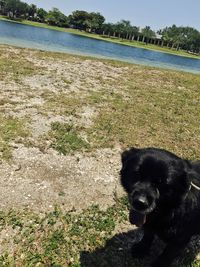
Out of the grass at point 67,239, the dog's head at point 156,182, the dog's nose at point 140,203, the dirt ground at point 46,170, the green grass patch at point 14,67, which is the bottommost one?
the grass at point 67,239

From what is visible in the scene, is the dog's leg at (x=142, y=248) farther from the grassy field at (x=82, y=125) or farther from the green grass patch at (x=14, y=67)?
the green grass patch at (x=14, y=67)

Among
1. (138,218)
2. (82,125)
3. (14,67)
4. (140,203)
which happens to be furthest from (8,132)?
(14,67)

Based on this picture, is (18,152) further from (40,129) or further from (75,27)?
(75,27)

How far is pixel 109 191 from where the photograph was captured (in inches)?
247

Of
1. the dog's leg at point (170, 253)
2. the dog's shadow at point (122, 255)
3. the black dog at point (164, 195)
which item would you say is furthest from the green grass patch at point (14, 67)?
the dog's leg at point (170, 253)

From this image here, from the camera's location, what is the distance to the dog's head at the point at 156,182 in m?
3.39

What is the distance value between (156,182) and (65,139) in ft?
15.9

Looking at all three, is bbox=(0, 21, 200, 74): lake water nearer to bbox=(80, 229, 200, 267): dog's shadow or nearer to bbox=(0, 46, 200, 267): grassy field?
bbox=(0, 46, 200, 267): grassy field

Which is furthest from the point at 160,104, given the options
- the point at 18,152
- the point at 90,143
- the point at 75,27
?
the point at 75,27

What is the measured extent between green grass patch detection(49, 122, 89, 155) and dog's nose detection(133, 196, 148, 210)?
4.14m

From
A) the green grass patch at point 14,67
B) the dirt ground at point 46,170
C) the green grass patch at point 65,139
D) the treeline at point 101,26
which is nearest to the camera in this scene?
the dirt ground at point 46,170

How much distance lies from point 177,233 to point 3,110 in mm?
6846

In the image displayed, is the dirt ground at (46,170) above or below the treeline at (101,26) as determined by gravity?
above

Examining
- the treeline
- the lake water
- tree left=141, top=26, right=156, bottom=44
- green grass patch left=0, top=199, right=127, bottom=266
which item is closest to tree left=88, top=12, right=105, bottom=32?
the treeline
